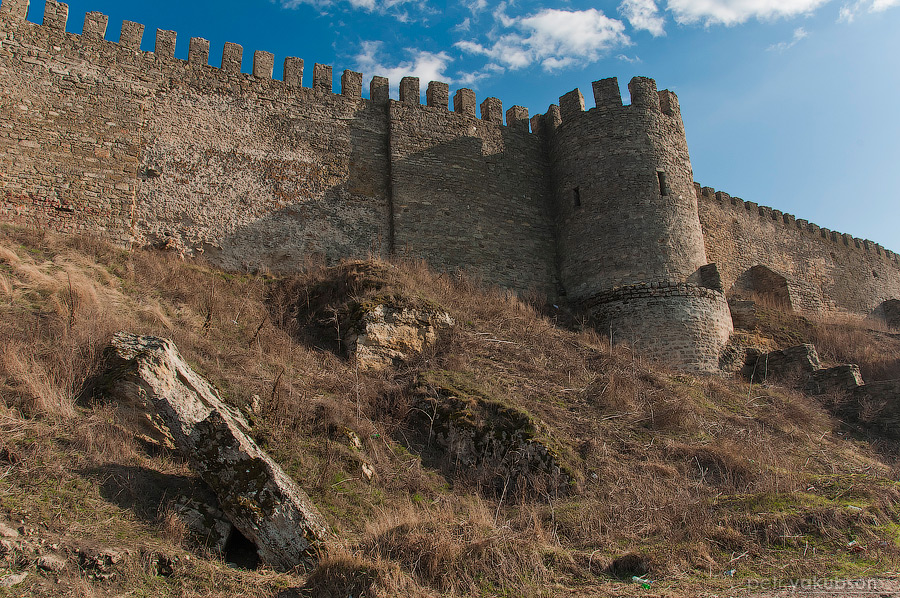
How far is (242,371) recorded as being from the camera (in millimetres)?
7910

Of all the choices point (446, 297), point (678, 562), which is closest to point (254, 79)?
point (446, 297)

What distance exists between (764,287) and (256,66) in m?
16.3

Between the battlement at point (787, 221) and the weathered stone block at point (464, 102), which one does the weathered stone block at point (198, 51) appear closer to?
the weathered stone block at point (464, 102)

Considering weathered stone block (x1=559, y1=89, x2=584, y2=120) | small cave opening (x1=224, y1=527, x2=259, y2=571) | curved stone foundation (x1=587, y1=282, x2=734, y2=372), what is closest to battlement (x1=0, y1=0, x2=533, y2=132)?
weathered stone block (x1=559, y1=89, x2=584, y2=120)

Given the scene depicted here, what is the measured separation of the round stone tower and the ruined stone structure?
5cm

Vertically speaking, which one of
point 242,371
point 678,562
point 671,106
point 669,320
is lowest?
point 678,562

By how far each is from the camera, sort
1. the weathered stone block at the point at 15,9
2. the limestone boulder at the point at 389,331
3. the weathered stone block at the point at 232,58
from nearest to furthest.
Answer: the limestone boulder at the point at 389,331 → the weathered stone block at the point at 15,9 → the weathered stone block at the point at 232,58

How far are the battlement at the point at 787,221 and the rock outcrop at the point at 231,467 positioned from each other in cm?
1731

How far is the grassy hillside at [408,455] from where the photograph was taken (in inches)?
185

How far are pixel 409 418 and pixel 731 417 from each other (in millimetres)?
5761

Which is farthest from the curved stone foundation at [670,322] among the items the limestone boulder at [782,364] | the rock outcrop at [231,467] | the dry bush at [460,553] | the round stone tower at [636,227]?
the rock outcrop at [231,467]

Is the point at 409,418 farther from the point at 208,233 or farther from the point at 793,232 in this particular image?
the point at 793,232

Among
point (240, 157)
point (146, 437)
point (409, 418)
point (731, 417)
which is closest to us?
point (146, 437)

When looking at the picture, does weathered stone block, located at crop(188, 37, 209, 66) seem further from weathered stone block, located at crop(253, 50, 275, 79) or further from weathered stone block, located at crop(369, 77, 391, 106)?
weathered stone block, located at crop(369, 77, 391, 106)
